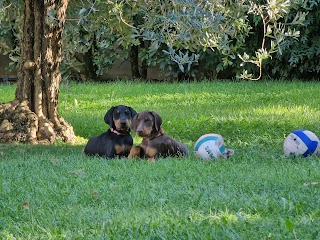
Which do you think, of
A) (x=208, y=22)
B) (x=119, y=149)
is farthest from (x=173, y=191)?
(x=119, y=149)

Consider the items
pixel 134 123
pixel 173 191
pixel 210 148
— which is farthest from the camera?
pixel 134 123

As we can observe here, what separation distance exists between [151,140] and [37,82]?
109 inches

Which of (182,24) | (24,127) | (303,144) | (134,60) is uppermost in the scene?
(182,24)

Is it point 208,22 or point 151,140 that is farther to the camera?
point 151,140

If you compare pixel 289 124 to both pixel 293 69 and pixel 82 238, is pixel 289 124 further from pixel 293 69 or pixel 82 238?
pixel 293 69

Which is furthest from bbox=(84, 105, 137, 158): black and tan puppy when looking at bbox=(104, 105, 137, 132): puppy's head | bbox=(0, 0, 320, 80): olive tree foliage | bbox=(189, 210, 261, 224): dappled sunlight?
Answer: bbox=(189, 210, 261, 224): dappled sunlight

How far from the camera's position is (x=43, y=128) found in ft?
33.6

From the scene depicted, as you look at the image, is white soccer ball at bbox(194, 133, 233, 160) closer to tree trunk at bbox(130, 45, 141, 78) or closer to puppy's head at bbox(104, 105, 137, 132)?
puppy's head at bbox(104, 105, 137, 132)

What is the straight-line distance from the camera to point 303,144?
8.00m

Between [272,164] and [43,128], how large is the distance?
3.85 metres

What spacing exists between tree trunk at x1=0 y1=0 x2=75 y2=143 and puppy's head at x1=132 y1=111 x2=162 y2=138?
7.97 feet

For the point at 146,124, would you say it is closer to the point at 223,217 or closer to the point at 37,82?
the point at 37,82

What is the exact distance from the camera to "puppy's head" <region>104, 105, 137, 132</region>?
843cm

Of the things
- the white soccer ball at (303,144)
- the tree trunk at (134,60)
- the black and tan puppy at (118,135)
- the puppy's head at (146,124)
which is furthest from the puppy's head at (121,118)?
the tree trunk at (134,60)
